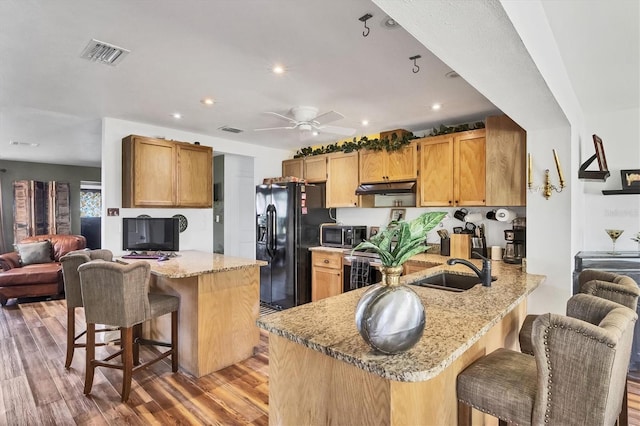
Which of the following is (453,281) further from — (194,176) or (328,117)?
(194,176)

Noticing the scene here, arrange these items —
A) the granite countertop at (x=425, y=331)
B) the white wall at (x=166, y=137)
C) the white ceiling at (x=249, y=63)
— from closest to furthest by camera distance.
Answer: the granite countertop at (x=425, y=331)
the white ceiling at (x=249, y=63)
the white wall at (x=166, y=137)

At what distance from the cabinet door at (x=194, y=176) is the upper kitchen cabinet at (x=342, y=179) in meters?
1.71

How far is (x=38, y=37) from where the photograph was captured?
212 cm

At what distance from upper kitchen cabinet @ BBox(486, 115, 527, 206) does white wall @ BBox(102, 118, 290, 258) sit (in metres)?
3.37

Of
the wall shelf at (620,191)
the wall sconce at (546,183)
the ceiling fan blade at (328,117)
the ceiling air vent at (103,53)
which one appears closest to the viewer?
the ceiling air vent at (103,53)

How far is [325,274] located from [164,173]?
2450 mm

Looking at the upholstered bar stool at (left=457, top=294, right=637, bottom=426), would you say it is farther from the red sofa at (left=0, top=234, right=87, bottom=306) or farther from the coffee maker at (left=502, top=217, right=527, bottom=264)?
the red sofa at (left=0, top=234, right=87, bottom=306)

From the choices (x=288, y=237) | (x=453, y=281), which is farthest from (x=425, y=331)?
(x=288, y=237)

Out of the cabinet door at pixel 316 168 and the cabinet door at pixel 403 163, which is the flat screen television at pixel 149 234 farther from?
the cabinet door at pixel 403 163

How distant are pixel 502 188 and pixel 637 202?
132cm


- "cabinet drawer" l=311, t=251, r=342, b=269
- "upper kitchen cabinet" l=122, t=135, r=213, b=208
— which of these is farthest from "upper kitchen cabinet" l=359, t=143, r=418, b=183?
"upper kitchen cabinet" l=122, t=135, r=213, b=208

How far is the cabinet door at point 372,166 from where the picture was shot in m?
4.35

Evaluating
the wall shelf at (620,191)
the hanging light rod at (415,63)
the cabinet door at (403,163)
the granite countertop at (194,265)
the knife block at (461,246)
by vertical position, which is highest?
the hanging light rod at (415,63)

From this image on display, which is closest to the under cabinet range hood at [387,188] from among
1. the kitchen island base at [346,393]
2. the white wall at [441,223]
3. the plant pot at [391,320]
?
the white wall at [441,223]
